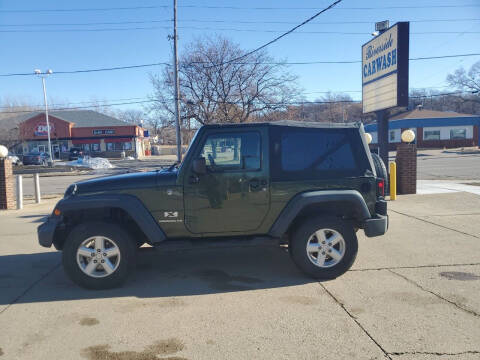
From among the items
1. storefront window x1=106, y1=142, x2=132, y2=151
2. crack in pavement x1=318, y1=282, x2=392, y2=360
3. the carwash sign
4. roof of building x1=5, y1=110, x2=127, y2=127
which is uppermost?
roof of building x1=5, y1=110, x2=127, y2=127

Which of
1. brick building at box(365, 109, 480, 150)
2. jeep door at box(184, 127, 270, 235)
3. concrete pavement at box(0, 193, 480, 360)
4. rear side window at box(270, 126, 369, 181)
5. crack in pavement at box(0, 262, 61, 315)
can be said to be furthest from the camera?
brick building at box(365, 109, 480, 150)

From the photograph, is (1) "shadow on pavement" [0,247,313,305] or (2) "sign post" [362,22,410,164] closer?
(1) "shadow on pavement" [0,247,313,305]

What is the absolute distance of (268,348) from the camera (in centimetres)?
294

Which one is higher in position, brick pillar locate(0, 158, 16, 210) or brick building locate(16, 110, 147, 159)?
brick building locate(16, 110, 147, 159)

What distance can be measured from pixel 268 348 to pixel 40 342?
1958 millimetres

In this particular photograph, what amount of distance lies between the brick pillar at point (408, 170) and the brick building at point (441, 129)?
37369 mm

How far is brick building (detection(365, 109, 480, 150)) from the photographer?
46.2 metres

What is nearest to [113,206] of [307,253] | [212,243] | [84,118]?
[212,243]

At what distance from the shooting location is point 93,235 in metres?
4.20

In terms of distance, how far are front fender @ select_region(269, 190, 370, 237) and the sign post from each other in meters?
7.62

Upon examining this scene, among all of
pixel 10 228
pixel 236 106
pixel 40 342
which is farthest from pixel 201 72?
pixel 40 342

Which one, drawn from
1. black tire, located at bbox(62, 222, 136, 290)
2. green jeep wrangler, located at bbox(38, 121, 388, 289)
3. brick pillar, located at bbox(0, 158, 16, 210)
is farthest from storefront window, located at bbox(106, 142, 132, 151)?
black tire, located at bbox(62, 222, 136, 290)

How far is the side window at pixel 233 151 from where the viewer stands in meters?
Answer: 4.37

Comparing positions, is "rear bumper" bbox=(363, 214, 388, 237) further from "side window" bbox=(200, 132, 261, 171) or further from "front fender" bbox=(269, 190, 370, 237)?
"side window" bbox=(200, 132, 261, 171)
